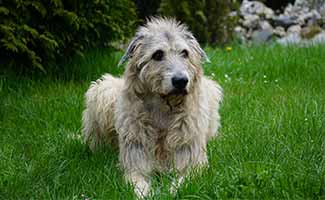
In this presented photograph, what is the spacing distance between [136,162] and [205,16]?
6694mm

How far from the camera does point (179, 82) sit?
4.84 m

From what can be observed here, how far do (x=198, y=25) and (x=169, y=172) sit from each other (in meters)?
6.70

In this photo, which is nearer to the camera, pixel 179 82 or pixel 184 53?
pixel 179 82

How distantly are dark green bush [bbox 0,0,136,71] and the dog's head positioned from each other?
2.33m

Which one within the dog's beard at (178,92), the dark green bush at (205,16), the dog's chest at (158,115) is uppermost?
the dog's beard at (178,92)

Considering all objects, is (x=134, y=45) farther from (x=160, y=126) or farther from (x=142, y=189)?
(x=142, y=189)

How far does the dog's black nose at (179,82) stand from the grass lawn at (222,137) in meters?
0.60

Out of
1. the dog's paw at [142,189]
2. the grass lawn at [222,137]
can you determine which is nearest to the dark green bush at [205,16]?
the grass lawn at [222,137]

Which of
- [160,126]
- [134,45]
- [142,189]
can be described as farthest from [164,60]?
[142,189]

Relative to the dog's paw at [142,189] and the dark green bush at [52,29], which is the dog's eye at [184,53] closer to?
the dog's paw at [142,189]

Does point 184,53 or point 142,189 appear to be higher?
point 184,53

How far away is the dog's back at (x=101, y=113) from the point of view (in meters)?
5.82

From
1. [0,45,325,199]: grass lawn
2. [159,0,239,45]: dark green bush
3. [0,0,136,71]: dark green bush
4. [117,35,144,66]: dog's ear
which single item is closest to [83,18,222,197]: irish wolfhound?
[117,35,144,66]: dog's ear

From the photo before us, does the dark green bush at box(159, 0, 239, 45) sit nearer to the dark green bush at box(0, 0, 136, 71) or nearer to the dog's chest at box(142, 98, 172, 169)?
the dark green bush at box(0, 0, 136, 71)
